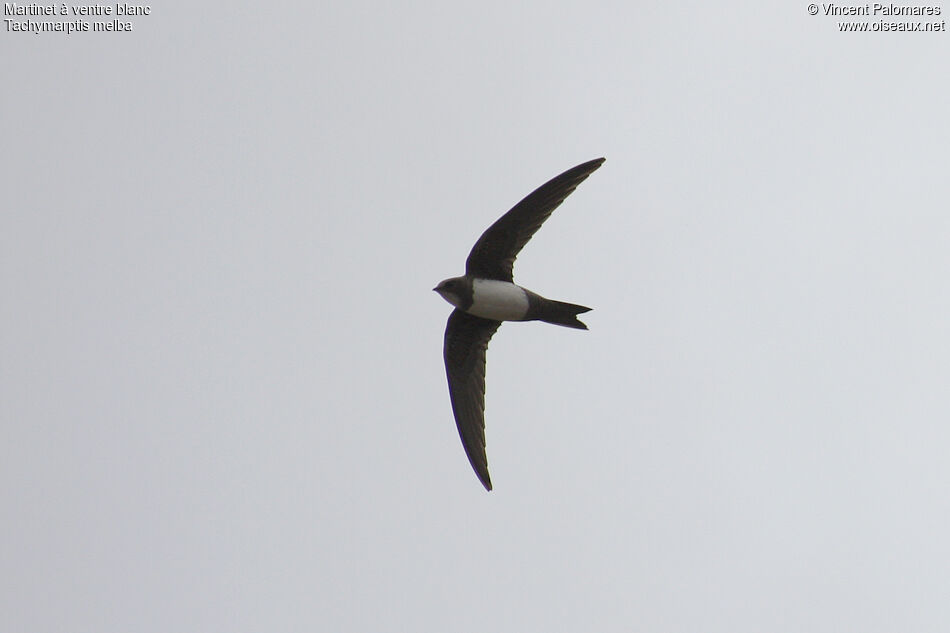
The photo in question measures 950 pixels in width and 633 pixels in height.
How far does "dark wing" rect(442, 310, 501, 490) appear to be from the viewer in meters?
9.81

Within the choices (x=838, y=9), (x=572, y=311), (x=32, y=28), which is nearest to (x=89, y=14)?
(x=32, y=28)

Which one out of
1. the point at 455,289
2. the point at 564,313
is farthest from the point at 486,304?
the point at 564,313

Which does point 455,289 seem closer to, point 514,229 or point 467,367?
point 514,229

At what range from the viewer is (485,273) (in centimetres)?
955

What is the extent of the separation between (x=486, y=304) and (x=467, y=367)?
67cm

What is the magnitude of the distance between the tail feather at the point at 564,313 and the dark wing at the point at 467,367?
0.72 m

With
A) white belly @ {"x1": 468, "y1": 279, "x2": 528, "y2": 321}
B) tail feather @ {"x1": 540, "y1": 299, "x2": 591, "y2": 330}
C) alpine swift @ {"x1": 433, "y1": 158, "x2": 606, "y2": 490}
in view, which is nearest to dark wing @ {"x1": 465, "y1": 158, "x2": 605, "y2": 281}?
alpine swift @ {"x1": 433, "y1": 158, "x2": 606, "y2": 490}

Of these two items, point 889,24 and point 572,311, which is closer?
point 572,311

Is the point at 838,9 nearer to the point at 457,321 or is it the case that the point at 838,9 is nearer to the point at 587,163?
the point at 587,163

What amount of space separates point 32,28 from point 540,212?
603 cm

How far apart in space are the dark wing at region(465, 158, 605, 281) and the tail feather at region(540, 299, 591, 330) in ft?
1.40

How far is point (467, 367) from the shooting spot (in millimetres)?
9906

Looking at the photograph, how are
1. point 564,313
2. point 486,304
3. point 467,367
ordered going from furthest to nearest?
point 467,367, point 486,304, point 564,313

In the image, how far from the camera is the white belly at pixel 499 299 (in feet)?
30.7
